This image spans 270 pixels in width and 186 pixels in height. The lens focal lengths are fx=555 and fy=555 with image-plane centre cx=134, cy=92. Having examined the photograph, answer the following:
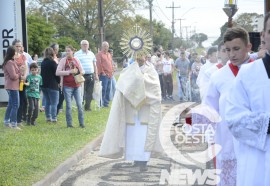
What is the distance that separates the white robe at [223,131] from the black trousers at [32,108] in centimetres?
744

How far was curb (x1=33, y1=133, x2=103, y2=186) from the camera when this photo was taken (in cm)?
751

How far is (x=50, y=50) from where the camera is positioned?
13062 mm

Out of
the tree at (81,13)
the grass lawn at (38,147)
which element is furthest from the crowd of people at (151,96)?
the tree at (81,13)

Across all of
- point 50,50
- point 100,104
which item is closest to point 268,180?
point 50,50

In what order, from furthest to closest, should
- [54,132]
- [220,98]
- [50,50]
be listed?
[50,50] < [54,132] < [220,98]

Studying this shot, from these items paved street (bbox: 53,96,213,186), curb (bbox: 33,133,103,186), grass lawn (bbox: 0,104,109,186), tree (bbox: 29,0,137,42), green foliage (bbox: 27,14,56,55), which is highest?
tree (bbox: 29,0,137,42)

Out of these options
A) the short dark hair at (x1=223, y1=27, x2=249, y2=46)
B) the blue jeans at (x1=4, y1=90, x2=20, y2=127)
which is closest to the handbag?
the blue jeans at (x1=4, y1=90, x2=20, y2=127)

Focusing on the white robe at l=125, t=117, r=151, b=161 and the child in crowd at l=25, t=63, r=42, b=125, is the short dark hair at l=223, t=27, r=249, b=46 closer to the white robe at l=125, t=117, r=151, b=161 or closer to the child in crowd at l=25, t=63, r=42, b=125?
the white robe at l=125, t=117, r=151, b=161

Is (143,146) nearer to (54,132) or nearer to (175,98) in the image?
(54,132)

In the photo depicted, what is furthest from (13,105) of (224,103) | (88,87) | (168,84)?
(168,84)

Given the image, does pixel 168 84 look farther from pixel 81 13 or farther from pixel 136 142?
pixel 81 13

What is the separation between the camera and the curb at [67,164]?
24.6 feet

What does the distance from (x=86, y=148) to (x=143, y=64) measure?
2225mm

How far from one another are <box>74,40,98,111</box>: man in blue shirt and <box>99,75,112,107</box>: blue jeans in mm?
1438
